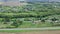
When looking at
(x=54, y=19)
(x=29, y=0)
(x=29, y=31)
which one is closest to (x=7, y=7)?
(x=29, y=0)

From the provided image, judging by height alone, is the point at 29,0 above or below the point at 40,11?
above

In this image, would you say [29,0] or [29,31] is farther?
[29,0]

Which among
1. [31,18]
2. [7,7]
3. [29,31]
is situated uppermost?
[7,7]

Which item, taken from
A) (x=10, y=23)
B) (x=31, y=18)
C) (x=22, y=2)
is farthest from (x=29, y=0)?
(x=10, y=23)

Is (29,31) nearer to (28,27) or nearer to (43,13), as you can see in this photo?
(28,27)

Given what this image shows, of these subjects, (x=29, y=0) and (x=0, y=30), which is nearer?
(x=0, y=30)

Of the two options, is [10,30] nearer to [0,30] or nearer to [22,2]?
[0,30]
